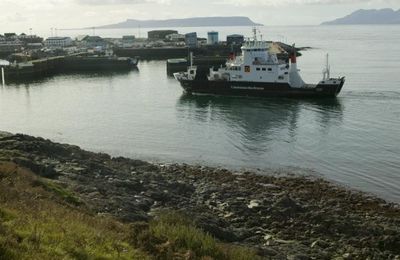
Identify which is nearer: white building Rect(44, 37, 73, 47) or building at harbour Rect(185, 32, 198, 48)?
building at harbour Rect(185, 32, 198, 48)

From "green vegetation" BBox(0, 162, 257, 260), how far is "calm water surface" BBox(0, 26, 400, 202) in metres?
12.5

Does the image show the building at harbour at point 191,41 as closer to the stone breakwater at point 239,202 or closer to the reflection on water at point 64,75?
the reflection on water at point 64,75

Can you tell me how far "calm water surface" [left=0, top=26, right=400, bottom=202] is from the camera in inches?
1010

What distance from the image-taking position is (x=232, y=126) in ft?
119

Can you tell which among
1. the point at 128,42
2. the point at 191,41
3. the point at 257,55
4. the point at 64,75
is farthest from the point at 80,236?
the point at 128,42

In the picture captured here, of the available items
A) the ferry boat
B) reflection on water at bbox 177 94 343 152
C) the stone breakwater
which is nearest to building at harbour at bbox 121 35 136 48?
reflection on water at bbox 177 94 343 152

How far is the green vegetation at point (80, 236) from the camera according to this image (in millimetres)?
7562

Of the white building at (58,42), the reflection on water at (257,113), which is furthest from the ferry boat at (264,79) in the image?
the white building at (58,42)

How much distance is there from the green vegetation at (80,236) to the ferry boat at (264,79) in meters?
36.0

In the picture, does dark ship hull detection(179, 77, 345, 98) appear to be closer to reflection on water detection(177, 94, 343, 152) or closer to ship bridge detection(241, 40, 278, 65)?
reflection on water detection(177, 94, 343, 152)

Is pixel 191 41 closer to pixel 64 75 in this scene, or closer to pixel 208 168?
pixel 64 75

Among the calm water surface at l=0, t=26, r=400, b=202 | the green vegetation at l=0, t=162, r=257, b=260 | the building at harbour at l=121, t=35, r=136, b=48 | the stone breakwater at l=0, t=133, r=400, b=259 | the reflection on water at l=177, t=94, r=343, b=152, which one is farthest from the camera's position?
the building at harbour at l=121, t=35, r=136, b=48

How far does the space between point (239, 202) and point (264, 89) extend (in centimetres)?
3122

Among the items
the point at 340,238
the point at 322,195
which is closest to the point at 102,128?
the point at 322,195
